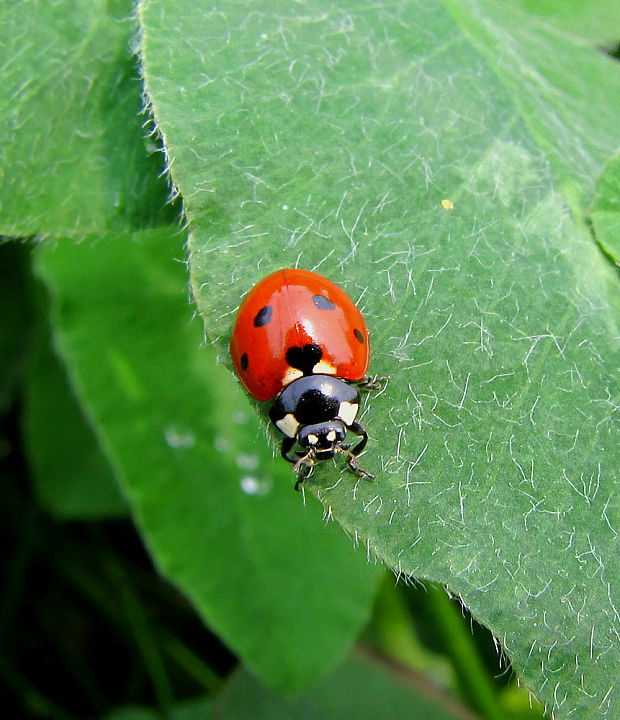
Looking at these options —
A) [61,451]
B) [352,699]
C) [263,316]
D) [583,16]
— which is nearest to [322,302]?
[263,316]

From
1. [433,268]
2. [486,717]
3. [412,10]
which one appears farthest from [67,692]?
[412,10]

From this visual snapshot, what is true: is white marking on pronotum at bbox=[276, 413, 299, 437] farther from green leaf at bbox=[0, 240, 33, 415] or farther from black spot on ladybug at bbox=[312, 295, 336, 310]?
green leaf at bbox=[0, 240, 33, 415]

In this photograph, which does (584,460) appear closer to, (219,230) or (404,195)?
(404,195)

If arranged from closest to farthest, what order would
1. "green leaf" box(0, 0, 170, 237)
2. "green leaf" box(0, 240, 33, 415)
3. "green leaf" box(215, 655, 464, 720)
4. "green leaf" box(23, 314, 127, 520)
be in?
"green leaf" box(0, 0, 170, 237) < "green leaf" box(215, 655, 464, 720) < "green leaf" box(23, 314, 127, 520) < "green leaf" box(0, 240, 33, 415)

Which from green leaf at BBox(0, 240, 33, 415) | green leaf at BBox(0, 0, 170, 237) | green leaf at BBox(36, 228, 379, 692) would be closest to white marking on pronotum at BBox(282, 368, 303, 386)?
green leaf at BBox(0, 0, 170, 237)

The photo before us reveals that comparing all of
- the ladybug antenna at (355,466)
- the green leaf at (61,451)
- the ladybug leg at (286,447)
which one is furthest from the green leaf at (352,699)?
the ladybug antenna at (355,466)

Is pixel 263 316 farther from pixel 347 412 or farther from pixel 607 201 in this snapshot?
pixel 607 201

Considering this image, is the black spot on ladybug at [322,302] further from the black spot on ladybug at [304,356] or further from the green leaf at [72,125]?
the green leaf at [72,125]

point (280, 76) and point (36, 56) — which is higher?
point (280, 76)
